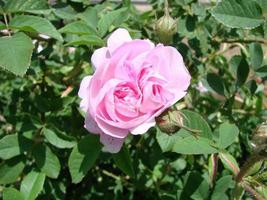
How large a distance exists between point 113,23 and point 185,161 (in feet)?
1.85

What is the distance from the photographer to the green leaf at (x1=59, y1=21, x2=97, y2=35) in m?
0.90

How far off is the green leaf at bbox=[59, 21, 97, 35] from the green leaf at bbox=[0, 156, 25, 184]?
319mm

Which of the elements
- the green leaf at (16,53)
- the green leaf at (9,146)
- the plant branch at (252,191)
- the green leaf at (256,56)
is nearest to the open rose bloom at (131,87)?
the green leaf at (16,53)

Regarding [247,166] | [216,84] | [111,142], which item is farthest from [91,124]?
[216,84]

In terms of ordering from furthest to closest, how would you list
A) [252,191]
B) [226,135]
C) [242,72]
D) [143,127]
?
[242,72]
[226,135]
[252,191]
[143,127]

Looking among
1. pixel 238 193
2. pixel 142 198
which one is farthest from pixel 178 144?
pixel 142 198

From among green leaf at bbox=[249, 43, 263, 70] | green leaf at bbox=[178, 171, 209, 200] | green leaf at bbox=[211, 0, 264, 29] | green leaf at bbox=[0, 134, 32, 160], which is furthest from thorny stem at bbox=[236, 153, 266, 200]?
green leaf at bbox=[0, 134, 32, 160]

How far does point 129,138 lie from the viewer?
116cm

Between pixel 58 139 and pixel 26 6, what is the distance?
0.29 meters

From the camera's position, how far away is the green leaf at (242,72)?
116 cm

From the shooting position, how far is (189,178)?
0.99 m

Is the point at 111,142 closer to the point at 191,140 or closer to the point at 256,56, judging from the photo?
the point at 191,140

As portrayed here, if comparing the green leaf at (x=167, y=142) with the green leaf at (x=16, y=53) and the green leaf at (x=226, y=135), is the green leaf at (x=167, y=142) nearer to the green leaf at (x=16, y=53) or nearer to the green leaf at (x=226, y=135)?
the green leaf at (x=226, y=135)

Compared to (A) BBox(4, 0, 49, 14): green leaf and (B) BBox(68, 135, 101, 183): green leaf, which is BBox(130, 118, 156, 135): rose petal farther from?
(A) BBox(4, 0, 49, 14): green leaf
